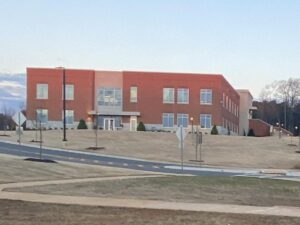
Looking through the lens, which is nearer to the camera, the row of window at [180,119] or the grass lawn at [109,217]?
the grass lawn at [109,217]

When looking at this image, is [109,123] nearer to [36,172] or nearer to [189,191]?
[36,172]

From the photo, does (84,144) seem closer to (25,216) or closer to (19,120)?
(19,120)

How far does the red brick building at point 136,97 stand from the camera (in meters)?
97.4

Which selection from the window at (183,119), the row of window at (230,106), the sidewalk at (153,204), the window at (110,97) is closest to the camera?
the sidewalk at (153,204)

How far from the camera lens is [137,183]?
23516 millimetres

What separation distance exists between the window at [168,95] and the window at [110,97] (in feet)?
22.3

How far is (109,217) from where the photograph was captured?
13.6 metres

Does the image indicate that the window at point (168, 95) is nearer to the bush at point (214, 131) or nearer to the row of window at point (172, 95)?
the row of window at point (172, 95)

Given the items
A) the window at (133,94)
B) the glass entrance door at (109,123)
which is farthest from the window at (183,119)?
the glass entrance door at (109,123)

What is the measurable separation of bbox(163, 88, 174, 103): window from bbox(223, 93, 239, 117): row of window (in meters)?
10.3

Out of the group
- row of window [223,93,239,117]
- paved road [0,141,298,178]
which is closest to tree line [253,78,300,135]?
row of window [223,93,239,117]

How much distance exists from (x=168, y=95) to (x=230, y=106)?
20050 mm

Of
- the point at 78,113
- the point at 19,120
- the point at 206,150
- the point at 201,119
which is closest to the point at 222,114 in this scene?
the point at 201,119

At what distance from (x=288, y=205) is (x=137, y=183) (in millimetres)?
6721
